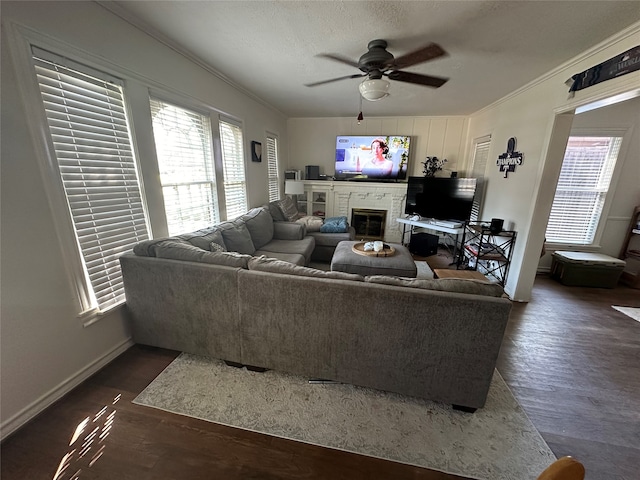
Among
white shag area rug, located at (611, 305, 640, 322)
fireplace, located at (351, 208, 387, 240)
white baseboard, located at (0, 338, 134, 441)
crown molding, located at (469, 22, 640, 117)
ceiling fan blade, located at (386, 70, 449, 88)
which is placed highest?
crown molding, located at (469, 22, 640, 117)

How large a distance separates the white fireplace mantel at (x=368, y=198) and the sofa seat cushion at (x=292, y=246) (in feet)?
6.11

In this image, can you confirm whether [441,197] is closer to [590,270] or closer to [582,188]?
[582,188]

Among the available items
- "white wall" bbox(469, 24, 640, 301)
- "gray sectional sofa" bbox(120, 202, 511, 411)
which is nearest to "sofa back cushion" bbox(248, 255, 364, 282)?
"gray sectional sofa" bbox(120, 202, 511, 411)

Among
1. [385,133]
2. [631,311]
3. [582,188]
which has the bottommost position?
[631,311]

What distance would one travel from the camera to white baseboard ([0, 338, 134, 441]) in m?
1.44

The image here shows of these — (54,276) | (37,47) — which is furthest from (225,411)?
(37,47)

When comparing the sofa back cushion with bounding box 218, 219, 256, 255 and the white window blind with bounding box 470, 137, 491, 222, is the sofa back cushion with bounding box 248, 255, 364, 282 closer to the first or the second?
the sofa back cushion with bounding box 218, 219, 256, 255

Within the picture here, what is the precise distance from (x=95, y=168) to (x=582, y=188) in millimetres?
5851

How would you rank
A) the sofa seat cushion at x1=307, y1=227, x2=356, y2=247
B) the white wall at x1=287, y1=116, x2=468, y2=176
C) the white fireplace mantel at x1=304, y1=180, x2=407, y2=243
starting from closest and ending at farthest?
the sofa seat cushion at x1=307, y1=227, x2=356, y2=247 → the white wall at x1=287, y1=116, x2=468, y2=176 → the white fireplace mantel at x1=304, y1=180, x2=407, y2=243

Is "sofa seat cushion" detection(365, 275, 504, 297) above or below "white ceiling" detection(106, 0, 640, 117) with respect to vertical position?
below

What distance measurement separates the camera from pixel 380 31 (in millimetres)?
1991

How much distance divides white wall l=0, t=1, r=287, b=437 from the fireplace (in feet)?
13.6

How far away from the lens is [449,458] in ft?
4.57

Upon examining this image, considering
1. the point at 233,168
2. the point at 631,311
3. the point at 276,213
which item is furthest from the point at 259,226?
the point at 631,311
